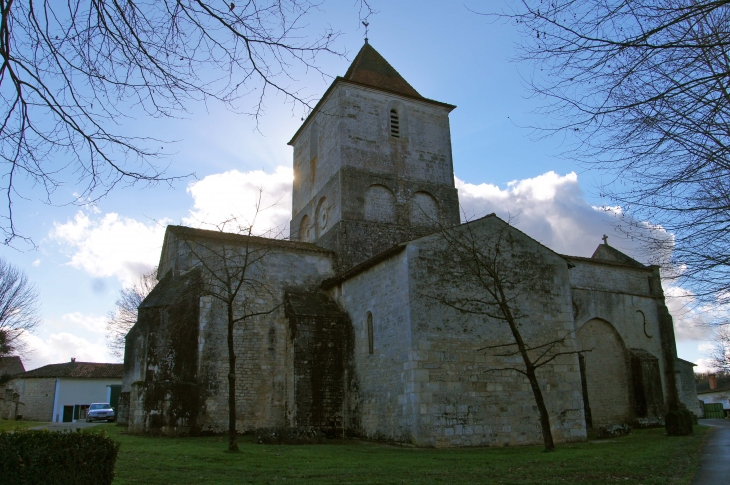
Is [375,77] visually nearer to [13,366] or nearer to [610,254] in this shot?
[610,254]

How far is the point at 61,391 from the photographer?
135 ft

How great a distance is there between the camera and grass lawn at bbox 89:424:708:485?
868cm

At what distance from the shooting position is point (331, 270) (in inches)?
840

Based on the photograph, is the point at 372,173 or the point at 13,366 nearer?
the point at 372,173

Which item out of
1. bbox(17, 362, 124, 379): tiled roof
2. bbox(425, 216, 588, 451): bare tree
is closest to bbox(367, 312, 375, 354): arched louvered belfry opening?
bbox(425, 216, 588, 451): bare tree

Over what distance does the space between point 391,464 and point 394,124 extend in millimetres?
16953

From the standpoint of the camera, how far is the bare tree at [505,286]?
52.3 feet

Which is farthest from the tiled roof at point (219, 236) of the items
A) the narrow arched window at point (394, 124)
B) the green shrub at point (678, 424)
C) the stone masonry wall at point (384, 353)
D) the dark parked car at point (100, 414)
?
the dark parked car at point (100, 414)

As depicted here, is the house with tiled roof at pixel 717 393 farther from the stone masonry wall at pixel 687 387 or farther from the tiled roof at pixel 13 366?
the tiled roof at pixel 13 366

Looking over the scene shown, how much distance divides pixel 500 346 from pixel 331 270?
7.99m

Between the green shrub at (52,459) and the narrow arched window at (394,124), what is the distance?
19.8 metres

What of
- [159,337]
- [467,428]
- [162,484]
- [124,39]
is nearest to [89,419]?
[159,337]

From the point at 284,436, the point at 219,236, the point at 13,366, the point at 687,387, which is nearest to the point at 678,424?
the point at 687,387

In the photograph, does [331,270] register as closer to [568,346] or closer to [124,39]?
[568,346]
